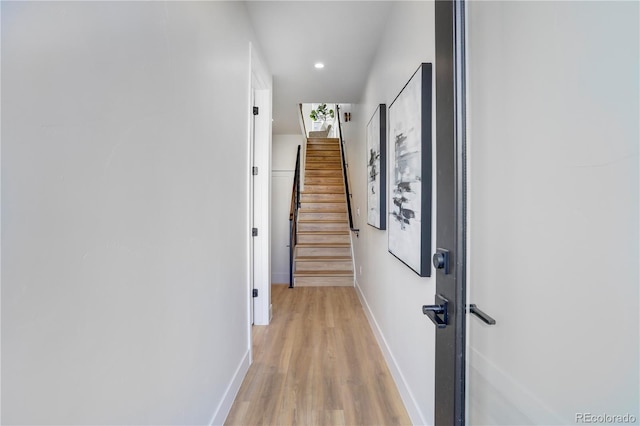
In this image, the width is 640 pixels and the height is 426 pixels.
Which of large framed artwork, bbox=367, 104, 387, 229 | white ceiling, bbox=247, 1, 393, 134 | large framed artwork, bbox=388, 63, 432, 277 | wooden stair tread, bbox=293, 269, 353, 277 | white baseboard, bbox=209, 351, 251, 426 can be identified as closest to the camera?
large framed artwork, bbox=388, 63, 432, 277

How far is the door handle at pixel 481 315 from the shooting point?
2.80 feet

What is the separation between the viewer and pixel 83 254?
68 cm

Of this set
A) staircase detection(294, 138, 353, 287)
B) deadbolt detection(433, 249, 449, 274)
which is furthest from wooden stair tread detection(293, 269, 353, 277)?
deadbolt detection(433, 249, 449, 274)

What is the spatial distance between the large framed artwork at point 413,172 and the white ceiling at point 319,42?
34.1 inches

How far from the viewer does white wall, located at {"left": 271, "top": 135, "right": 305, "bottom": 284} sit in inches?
→ 211

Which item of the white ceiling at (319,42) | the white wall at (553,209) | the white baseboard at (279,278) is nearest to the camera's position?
the white wall at (553,209)

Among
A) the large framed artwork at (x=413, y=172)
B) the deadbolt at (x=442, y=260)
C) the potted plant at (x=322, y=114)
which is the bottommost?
the deadbolt at (x=442, y=260)

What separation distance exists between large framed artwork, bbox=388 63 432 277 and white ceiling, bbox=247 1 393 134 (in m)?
0.87

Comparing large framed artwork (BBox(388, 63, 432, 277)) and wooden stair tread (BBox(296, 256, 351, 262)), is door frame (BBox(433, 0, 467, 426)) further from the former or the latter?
wooden stair tread (BBox(296, 256, 351, 262))

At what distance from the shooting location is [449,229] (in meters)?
0.89

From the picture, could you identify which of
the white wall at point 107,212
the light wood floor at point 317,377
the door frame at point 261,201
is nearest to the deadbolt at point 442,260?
the white wall at point 107,212

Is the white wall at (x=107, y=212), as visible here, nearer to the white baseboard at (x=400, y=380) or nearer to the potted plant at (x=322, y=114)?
the white baseboard at (x=400, y=380)

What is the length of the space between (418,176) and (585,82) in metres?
0.88

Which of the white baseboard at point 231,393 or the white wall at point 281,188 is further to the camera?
the white wall at point 281,188
